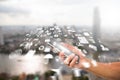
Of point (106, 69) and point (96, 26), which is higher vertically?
point (96, 26)

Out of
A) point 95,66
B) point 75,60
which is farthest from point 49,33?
point 95,66

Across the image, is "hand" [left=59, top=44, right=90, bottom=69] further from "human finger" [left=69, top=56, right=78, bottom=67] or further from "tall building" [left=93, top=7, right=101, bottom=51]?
"tall building" [left=93, top=7, right=101, bottom=51]

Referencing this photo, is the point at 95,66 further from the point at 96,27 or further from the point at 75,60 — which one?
the point at 96,27

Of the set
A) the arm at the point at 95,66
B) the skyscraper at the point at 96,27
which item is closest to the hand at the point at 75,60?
the arm at the point at 95,66

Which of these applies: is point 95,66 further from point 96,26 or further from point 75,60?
point 96,26

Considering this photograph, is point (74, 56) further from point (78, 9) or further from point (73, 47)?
point (78, 9)

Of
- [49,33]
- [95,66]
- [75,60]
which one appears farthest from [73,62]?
[49,33]

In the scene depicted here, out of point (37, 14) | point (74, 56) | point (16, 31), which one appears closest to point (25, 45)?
point (16, 31)

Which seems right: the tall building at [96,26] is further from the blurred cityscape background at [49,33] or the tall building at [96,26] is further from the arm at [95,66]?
the arm at [95,66]

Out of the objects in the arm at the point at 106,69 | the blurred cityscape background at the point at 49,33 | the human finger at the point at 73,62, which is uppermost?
the blurred cityscape background at the point at 49,33
